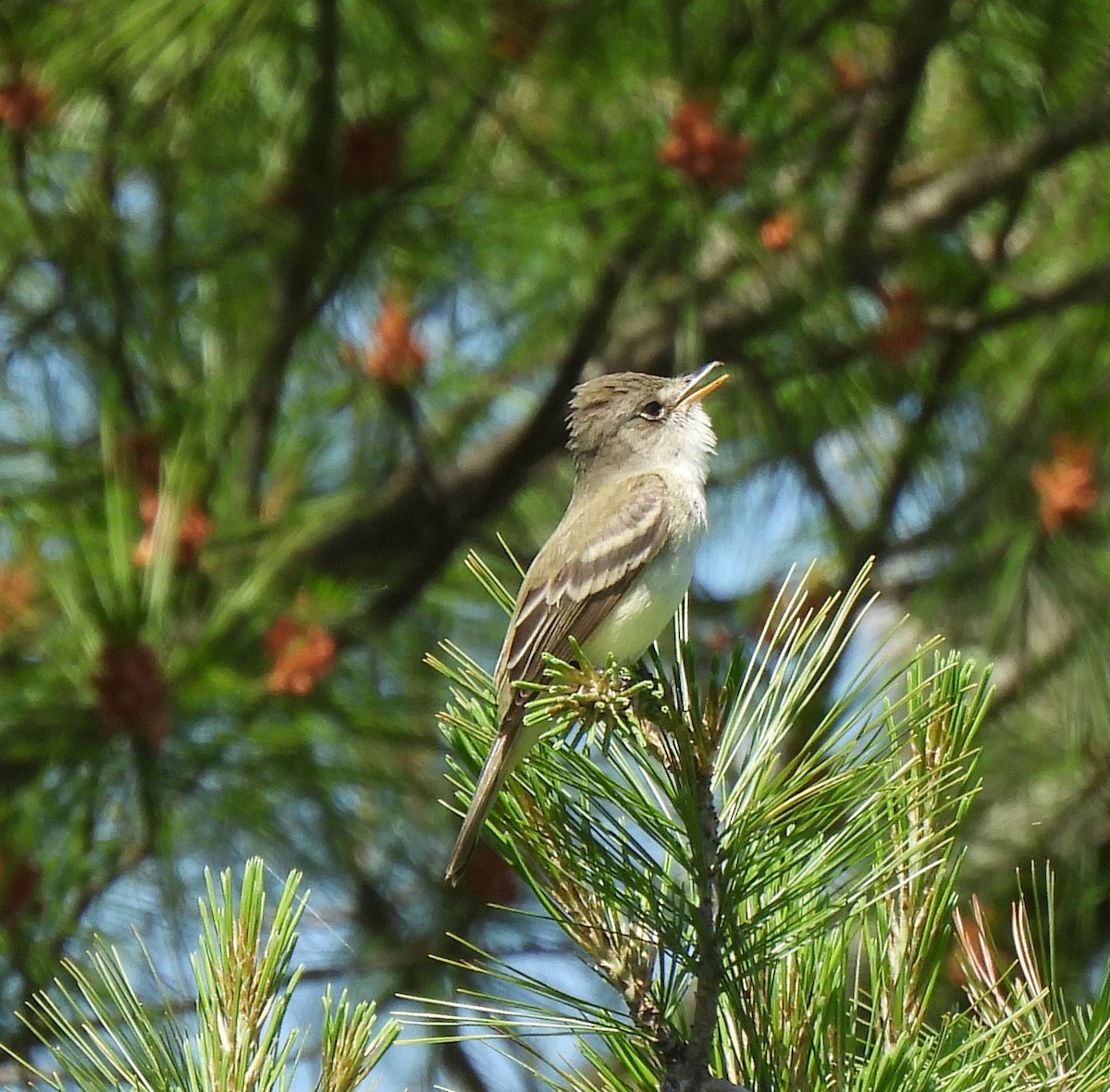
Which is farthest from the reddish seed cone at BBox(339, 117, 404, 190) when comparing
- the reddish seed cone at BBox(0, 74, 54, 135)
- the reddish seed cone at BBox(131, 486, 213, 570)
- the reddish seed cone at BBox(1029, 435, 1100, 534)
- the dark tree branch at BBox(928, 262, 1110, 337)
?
the reddish seed cone at BBox(1029, 435, 1100, 534)

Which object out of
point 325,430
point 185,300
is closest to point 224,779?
point 325,430

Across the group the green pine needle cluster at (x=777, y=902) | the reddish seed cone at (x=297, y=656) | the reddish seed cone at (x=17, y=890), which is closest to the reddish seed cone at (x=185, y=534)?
the reddish seed cone at (x=297, y=656)

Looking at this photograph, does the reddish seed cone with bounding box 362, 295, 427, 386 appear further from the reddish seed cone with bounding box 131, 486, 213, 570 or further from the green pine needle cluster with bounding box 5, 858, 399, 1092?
the green pine needle cluster with bounding box 5, 858, 399, 1092

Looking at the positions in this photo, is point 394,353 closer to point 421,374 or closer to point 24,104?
point 421,374

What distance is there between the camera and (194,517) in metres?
3.00

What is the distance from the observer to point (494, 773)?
1.89 m

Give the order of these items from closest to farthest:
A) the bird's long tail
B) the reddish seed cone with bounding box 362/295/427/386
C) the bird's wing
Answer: the bird's long tail
the bird's wing
the reddish seed cone with bounding box 362/295/427/386

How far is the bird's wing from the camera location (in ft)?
8.82

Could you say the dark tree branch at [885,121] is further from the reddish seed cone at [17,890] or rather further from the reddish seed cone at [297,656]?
the reddish seed cone at [17,890]

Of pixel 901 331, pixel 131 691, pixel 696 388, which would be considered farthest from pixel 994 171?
pixel 131 691

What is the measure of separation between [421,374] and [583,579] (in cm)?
98

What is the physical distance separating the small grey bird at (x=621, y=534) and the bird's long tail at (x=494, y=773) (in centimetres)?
18

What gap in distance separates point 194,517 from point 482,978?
1.02 meters

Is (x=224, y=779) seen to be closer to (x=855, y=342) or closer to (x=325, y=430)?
(x=325, y=430)
